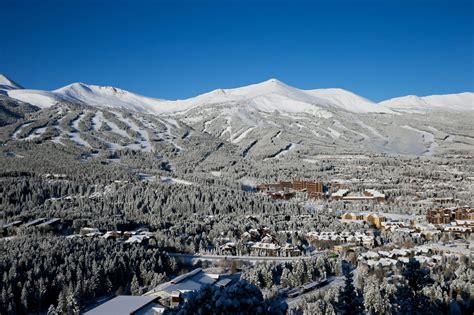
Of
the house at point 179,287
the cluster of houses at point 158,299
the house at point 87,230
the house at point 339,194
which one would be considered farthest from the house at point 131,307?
the house at point 339,194

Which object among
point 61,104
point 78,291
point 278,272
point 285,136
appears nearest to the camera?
point 78,291

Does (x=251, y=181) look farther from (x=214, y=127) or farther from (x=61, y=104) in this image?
(x=61, y=104)

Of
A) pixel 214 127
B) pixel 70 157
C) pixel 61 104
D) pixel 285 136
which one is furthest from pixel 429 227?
pixel 61 104

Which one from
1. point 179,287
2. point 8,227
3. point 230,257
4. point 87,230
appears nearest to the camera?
point 179,287

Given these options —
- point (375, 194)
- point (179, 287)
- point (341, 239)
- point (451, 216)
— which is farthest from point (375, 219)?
point (179, 287)

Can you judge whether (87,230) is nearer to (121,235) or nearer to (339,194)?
(121,235)

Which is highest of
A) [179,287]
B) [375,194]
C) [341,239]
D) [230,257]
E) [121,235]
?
[375,194]
